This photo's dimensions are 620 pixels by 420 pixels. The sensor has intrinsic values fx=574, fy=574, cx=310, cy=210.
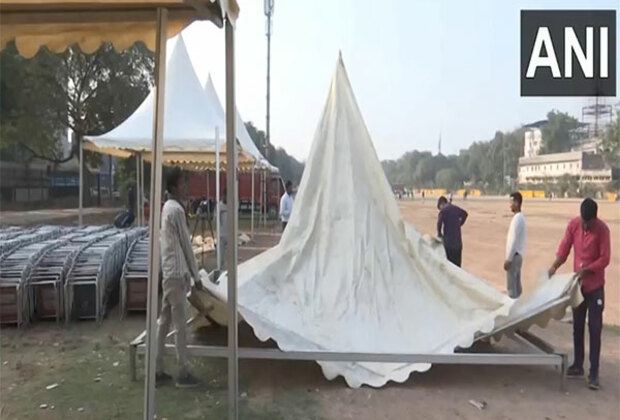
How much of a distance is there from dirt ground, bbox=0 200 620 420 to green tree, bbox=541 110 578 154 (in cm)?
7992

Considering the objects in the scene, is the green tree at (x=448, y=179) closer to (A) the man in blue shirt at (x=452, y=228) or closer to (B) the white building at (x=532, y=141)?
(B) the white building at (x=532, y=141)

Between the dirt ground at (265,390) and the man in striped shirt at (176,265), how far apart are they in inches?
20.3

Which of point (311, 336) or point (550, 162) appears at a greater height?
point (550, 162)

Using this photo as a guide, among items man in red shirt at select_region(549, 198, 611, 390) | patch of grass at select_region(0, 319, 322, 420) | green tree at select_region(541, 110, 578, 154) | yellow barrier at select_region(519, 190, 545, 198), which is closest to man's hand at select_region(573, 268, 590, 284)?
man in red shirt at select_region(549, 198, 611, 390)

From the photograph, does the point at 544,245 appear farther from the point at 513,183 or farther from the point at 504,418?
the point at 513,183

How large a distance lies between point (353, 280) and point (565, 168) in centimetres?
6509

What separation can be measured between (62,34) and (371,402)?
3.85 m

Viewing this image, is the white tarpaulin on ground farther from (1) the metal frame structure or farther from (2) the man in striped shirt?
(2) the man in striped shirt

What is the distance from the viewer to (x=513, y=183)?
72.1 m

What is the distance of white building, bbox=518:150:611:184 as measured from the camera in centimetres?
5928

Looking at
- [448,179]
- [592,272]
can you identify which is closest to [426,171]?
[448,179]

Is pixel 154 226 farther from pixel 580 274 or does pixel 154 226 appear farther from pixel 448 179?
pixel 448 179

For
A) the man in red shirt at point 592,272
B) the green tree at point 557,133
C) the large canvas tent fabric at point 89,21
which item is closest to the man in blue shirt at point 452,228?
the man in red shirt at point 592,272

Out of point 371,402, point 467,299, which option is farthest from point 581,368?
point 371,402
